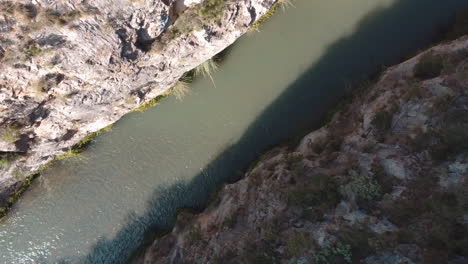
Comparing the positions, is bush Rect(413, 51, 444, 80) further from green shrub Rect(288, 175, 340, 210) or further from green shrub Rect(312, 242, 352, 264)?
green shrub Rect(312, 242, 352, 264)

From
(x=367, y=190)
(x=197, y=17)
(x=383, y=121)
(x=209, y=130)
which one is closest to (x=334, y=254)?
(x=367, y=190)

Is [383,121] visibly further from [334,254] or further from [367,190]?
[334,254]

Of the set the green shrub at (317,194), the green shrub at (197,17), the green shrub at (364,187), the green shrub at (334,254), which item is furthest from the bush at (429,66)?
the green shrub at (197,17)

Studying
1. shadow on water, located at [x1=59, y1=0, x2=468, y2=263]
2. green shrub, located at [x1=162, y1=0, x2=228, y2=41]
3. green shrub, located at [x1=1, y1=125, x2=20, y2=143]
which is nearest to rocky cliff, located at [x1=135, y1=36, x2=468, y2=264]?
shadow on water, located at [x1=59, y1=0, x2=468, y2=263]

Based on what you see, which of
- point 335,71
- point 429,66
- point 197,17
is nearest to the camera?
point 197,17

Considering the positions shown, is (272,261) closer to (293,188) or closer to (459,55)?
(293,188)

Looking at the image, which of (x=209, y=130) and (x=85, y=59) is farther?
(x=209, y=130)
